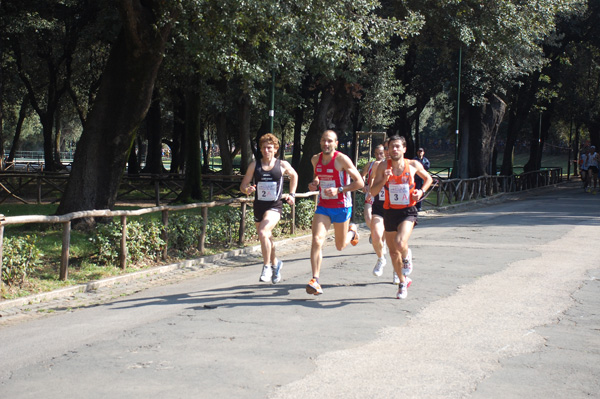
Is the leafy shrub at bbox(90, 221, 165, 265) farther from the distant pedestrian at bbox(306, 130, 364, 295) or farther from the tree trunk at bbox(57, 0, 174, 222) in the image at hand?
the distant pedestrian at bbox(306, 130, 364, 295)

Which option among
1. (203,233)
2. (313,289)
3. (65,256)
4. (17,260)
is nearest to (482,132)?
(203,233)

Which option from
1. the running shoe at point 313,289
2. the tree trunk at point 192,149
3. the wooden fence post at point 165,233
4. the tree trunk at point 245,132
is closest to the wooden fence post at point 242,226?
the wooden fence post at point 165,233

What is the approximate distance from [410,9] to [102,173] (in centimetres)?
1340

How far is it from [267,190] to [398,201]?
67.1 inches

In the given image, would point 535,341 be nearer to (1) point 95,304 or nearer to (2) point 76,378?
(2) point 76,378

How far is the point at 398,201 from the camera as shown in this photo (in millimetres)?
8164

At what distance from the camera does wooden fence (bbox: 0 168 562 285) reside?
30.1 feet

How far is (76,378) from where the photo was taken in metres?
5.14

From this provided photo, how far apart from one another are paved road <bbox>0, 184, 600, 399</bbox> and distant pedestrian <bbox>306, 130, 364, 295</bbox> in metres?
0.65

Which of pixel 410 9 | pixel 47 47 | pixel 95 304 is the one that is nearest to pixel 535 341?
pixel 95 304

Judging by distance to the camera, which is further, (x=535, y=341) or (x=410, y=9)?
(x=410, y=9)

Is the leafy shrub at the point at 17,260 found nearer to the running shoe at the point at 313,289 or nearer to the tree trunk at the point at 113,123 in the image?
the running shoe at the point at 313,289

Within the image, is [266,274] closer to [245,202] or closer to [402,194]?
[402,194]

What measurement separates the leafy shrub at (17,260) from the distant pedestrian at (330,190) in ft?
11.8
